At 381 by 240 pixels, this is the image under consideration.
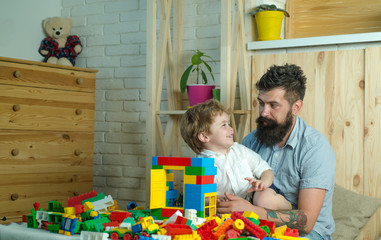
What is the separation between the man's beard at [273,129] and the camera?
219 cm

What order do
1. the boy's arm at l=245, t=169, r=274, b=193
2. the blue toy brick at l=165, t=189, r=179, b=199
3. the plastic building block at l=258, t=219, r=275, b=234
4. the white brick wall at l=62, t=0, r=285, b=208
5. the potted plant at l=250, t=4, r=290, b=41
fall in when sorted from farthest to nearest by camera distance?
the white brick wall at l=62, t=0, r=285, b=208 < the potted plant at l=250, t=4, r=290, b=41 < the boy's arm at l=245, t=169, r=274, b=193 < the blue toy brick at l=165, t=189, r=179, b=199 < the plastic building block at l=258, t=219, r=275, b=234

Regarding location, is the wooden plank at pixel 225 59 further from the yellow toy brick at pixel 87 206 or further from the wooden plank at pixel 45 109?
the yellow toy brick at pixel 87 206

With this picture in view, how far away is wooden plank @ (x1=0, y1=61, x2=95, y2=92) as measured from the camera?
2.92 m

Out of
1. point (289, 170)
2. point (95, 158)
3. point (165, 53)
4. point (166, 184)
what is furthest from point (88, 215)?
point (95, 158)

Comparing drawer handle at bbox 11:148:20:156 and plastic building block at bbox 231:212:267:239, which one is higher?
drawer handle at bbox 11:148:20:156

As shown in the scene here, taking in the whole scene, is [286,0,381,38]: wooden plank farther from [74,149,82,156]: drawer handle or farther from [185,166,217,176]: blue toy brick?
[185,166,217,176]: blue toy brick

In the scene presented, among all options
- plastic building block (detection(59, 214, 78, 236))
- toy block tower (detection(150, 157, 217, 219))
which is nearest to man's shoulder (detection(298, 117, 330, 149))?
toy block tower (detection(150, 157, 217, 219))

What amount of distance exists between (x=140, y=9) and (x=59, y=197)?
1364mm

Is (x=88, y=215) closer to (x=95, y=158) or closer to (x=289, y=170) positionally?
(x=289, y=170)

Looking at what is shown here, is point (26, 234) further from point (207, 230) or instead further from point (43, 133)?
point (43, 133)

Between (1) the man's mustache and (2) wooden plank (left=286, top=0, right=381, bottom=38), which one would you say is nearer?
(1) the man's mustache

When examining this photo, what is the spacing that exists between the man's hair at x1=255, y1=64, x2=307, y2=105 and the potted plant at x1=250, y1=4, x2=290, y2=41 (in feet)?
2.19

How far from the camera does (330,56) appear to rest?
2.69 m

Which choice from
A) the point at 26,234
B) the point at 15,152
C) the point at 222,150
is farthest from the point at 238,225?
the point at 15,152
